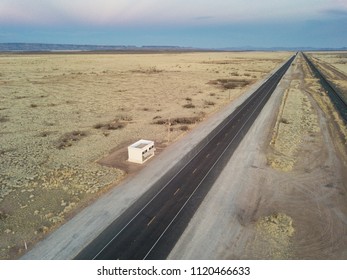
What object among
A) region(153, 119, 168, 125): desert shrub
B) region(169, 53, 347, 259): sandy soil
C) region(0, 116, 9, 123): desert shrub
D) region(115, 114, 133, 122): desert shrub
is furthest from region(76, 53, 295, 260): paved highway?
region(0, 116, 9, 123): desert shrub

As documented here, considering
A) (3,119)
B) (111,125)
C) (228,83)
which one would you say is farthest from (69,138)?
(228,83)

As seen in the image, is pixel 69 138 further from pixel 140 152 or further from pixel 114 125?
pixel 140 152

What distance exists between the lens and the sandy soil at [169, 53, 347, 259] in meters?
19.1

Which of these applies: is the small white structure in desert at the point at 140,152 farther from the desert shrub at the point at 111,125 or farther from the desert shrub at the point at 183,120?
the desert shrub at the point at 183,120

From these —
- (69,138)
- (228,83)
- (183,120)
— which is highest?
(228,83)

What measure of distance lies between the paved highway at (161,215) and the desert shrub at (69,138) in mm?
15466

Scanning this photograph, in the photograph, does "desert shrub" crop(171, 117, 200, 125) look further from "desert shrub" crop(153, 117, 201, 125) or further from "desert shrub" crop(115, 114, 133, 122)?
"desert shrub" crop(115, 114, 133, 122)

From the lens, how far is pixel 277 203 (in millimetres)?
24422

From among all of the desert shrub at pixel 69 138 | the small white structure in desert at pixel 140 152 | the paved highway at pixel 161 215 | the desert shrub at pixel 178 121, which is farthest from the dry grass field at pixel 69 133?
the paved highway at pixel 161 215

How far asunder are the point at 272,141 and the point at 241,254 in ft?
74.0

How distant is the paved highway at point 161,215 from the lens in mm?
18594

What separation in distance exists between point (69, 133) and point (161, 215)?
2425cm
